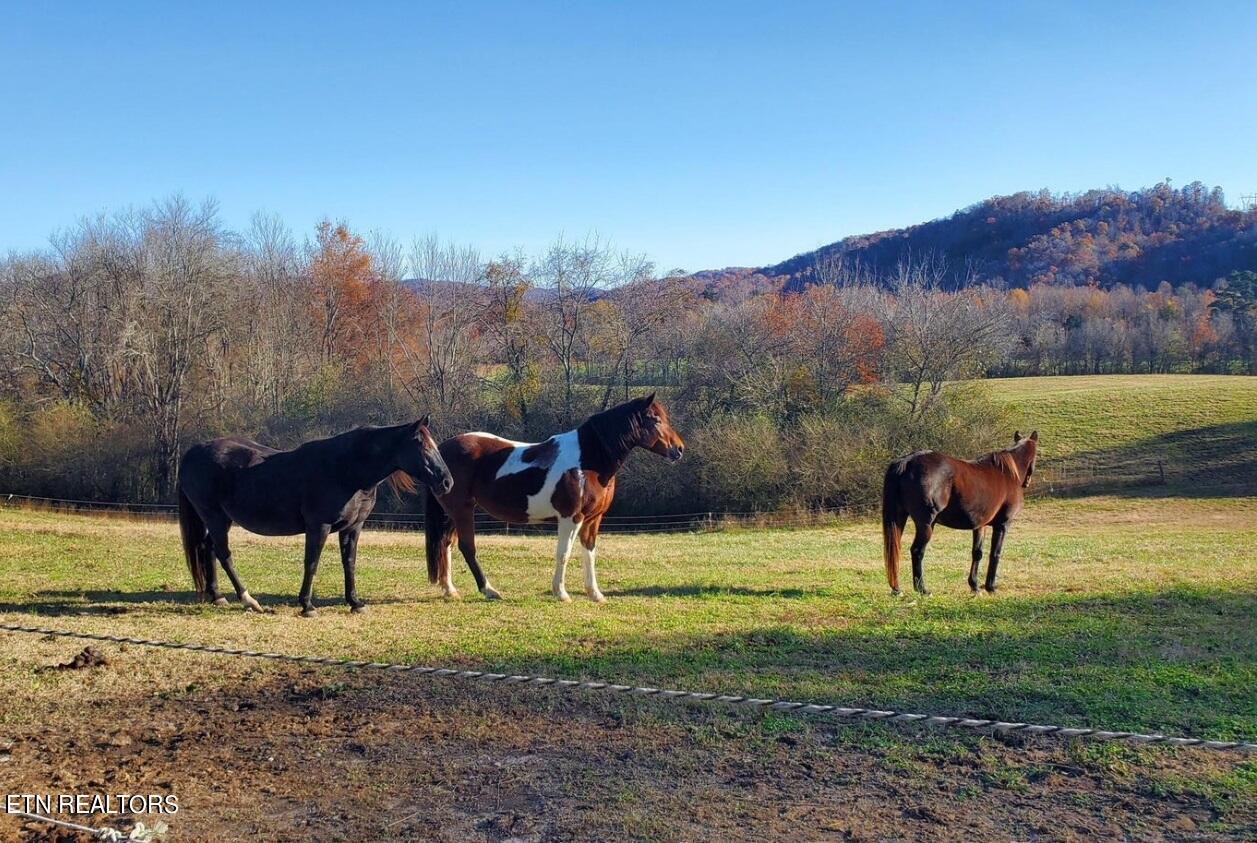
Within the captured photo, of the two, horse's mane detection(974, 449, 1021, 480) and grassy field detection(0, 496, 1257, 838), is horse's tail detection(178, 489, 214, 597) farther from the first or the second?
horse's mane detection(974, 449, 1021, 480)

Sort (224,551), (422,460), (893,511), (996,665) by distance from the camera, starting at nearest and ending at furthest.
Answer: (996,665) < (422,460) < (224,551) < (893,511)

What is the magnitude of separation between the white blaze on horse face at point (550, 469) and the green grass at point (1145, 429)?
34.6 metres

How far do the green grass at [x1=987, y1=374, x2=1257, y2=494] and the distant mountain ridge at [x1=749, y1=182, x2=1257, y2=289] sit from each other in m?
39.0

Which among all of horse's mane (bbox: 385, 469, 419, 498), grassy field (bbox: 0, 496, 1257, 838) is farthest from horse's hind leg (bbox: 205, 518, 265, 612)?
horse's mane (bbox: 385, 469, 419, 498)

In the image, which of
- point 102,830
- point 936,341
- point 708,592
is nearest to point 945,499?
point 708,592

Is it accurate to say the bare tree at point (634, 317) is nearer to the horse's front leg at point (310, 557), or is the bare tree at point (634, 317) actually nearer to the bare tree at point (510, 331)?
the bare tree at point (510, 331)

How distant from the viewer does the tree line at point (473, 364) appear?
41.4m

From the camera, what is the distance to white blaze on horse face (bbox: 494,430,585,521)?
36.7ft

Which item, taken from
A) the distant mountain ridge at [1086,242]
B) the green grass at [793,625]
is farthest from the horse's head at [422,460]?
the distant mountain ridge at [1086,242]

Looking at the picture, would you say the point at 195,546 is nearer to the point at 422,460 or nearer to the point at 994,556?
the point at 422,460

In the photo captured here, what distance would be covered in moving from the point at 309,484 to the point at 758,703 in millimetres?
5832

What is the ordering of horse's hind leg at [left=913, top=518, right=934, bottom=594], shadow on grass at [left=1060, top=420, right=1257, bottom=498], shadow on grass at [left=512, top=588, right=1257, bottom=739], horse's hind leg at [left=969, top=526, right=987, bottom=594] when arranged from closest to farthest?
shadow on grass at [left=512, top=588, right=1257, bottom=739], horse's hind leg at [left=913, top=518, right=934, bottom=594], horse's hind leg at [left=969, top=526, right=987, bottom=594], shadow on grass at [left=1060, top=420, right=1257, bottom=498]

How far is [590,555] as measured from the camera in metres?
11.4

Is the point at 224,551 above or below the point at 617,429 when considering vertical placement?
below
